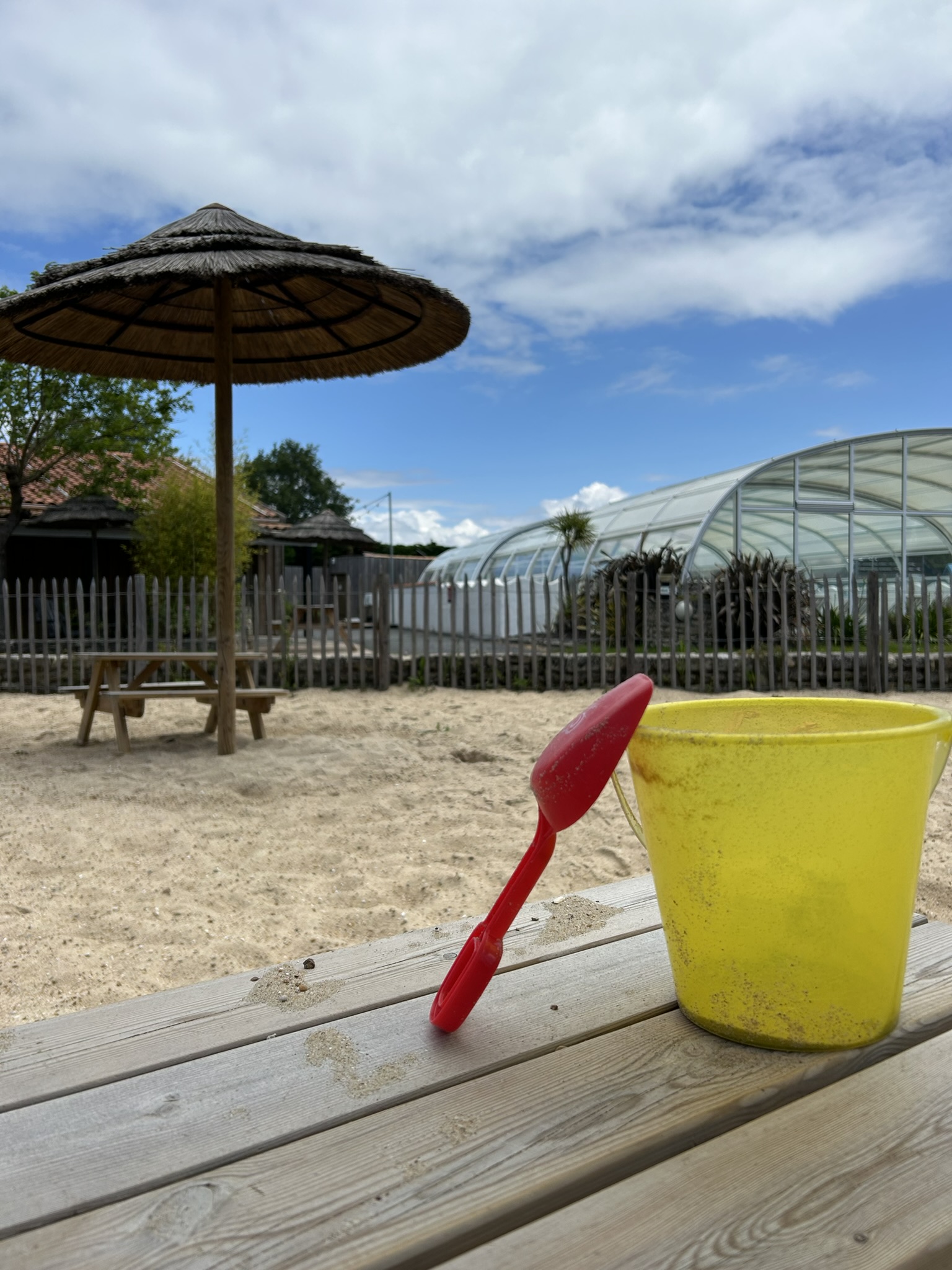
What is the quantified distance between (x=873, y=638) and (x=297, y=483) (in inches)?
2062

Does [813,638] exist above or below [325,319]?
below

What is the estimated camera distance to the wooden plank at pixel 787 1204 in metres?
0.72

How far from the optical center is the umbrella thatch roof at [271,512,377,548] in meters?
20.0

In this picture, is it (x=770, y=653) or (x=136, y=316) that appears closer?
(x=136, y=316)

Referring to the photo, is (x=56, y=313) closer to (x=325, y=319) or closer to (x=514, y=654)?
(x=325, y=319)

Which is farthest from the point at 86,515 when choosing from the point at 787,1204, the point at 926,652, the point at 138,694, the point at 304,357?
the point at 787,1204

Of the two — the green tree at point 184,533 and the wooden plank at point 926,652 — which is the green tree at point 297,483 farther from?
the wooden plank at point 926,652

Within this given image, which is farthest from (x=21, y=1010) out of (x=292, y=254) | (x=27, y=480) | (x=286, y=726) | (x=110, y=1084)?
(x=27, y=480)

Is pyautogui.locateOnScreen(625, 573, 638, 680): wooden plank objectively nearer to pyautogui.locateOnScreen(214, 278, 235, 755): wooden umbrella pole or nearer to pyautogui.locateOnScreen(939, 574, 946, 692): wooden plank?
pyautogui.locateOnScreen(939, 574, 946, 692): wooden plank

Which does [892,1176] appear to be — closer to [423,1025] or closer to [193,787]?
[423,1025]

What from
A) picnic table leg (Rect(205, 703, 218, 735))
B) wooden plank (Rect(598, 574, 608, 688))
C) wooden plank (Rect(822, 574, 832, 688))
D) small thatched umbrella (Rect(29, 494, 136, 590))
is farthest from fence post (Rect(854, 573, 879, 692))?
small thatched umbrella (Rect(29, 494, 136, 590))

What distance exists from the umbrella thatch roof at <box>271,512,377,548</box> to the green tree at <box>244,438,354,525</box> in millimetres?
36272

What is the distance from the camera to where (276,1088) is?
0.96 meters

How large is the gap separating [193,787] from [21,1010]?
2.62 metres
